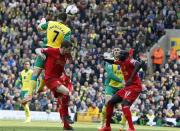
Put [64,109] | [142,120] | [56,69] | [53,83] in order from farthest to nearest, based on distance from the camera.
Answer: [142,120] < [64,109] < [56,69] < [53,83]

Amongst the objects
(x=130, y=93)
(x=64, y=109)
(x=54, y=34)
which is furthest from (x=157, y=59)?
(x=130, y=93)

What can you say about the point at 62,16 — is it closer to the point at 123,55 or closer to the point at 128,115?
the point at 123,55

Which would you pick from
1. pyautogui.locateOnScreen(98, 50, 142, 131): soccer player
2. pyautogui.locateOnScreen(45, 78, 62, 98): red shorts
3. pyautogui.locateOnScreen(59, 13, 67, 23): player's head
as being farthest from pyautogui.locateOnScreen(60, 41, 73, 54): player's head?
pyautogui.locateOnScreen(59, 13, 67, 23): player's head

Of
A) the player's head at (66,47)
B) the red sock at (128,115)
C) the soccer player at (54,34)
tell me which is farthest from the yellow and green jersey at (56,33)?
the red sock at (128,115)

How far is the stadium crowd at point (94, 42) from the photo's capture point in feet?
123

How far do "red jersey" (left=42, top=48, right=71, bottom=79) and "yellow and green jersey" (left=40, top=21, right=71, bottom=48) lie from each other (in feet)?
4.87

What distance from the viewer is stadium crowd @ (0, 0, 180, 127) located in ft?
123

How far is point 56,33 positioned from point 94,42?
18087 mm

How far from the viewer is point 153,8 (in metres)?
45.1

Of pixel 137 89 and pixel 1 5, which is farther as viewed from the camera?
pixel 1 5

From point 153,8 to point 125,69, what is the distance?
22.6 m

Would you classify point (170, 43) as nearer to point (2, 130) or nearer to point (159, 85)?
point (159, 85)

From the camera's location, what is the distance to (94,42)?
43.1 metres

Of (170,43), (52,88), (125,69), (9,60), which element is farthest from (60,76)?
(170,43)
